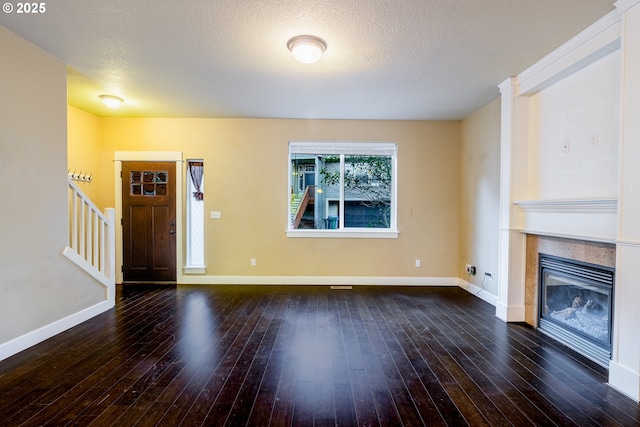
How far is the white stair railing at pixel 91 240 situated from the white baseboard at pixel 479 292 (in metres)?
4.67

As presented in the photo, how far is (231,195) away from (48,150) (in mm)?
2331

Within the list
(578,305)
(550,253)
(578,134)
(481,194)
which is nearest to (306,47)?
(578,134)

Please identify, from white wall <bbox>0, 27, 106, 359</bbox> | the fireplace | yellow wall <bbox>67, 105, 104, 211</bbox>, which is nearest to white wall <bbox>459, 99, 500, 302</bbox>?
the fireplace

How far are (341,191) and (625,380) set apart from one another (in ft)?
12.4

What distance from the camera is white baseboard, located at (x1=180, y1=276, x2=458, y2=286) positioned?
4875 millimetres

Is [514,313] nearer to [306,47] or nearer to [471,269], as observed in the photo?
[471,269]

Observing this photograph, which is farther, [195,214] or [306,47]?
[195,214]

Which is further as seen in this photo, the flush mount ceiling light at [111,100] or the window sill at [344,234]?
the window sill at [344,234]

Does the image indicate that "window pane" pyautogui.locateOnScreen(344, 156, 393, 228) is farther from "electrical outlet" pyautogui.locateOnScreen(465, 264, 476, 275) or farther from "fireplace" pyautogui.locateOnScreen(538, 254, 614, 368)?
"fireplace" pyautogui.locateOnScreen(538, 254, 614, 368)

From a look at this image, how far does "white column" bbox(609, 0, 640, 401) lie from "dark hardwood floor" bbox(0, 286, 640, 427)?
0.70 feet

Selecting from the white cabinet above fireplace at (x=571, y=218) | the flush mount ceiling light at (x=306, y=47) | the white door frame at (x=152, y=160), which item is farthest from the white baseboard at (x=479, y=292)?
the white door frame at (x=152, y=160)

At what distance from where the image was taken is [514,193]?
3.31 m

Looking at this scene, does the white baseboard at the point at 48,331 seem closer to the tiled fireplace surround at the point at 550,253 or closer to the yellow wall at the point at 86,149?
the yellow wall at the point at 86,149

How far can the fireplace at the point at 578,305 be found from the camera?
245 centimetres
